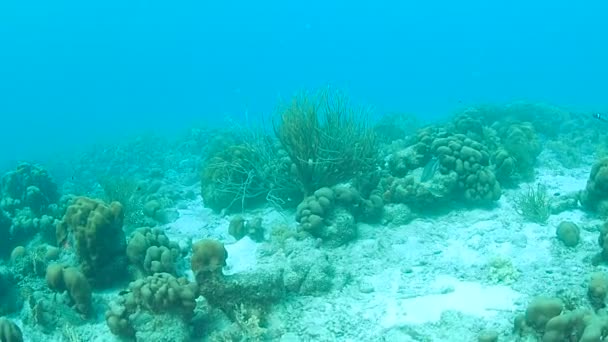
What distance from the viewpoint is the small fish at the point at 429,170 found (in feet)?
29.1

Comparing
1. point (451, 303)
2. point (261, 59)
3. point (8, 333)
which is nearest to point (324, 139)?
point (451, 303)

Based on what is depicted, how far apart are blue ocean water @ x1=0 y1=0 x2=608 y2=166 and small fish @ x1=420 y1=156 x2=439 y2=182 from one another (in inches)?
2124

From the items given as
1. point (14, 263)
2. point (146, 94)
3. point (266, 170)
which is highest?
point (146, 94)

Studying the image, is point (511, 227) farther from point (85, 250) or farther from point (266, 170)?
point (85, 250)

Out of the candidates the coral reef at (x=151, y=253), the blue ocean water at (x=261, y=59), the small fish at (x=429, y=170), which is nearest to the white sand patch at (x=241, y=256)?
the coral reef at (x=151, y=253)

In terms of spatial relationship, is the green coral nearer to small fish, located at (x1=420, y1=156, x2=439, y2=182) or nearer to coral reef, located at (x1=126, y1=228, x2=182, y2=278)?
small fish, located at (x1=420, y1=156, x2=439, y2=182)

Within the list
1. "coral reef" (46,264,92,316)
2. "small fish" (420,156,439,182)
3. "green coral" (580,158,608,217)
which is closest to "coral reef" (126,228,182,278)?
"coral reef" (46,264,92,316)

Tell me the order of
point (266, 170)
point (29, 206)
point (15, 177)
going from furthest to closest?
point (15, 177) < point (29, 206) < point (266, 170)

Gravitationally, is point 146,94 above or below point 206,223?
above

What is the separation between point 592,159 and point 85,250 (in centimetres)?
1228

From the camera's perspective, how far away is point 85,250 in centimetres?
691

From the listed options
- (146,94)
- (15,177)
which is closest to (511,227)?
(15,177)

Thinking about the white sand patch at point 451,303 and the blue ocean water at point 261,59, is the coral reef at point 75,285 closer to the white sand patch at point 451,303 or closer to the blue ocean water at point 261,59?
the white sand patch at point 451,303

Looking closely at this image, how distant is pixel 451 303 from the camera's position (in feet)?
19.8
